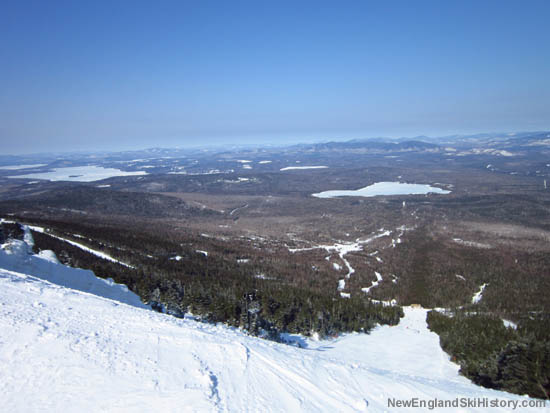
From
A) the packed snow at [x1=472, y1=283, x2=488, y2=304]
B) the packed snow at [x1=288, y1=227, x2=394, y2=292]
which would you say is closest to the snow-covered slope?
the packed snow at [x1=472, y1=283, x2=488, y2=304]

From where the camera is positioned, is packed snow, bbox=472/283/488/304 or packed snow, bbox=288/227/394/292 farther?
packed snow, bbox=288/227/394/292

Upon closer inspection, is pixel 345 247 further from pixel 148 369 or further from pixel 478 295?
pixel 148 369

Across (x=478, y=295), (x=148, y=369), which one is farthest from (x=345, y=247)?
(x=148, y=369)

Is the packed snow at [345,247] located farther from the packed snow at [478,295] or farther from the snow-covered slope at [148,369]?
the snow-covered slope at [148,369]

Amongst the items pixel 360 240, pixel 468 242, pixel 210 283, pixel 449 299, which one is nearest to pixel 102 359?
pixel 210 283

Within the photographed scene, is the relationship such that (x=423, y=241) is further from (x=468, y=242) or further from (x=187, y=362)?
(x=187, y=362)

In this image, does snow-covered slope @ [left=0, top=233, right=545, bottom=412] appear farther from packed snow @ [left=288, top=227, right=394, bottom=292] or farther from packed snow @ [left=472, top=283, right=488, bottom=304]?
packed snow @ [left=288, top=227, right=394, bottom=292]

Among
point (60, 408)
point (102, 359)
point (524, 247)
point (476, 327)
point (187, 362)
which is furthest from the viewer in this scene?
point (524, 247)

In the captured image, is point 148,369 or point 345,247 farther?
point 345,247
